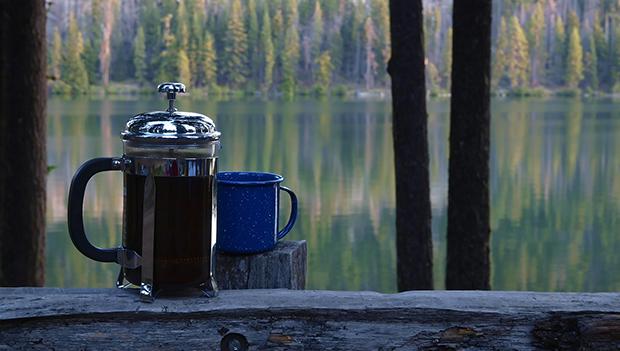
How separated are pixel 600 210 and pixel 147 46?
75145 millimetres

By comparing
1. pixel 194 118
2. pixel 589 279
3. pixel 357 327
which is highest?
pixel 194 118

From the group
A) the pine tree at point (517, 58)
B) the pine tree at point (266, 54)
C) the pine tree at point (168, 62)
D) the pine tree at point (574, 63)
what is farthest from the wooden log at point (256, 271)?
the pine tree at point (517, 58)

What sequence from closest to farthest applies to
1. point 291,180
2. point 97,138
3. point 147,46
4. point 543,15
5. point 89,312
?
point 89,312 < point 291,180 < point 97,138 < point 147,46 < point 543,15

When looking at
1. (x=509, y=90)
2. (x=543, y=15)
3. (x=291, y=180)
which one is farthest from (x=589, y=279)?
(x=543, y=15)

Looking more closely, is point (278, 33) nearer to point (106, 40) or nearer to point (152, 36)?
point (152, 36)

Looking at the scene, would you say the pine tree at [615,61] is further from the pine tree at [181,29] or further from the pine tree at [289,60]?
the pine tree at [181,29]

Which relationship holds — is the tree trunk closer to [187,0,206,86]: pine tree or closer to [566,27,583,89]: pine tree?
[187,0,206,86]: pine tree

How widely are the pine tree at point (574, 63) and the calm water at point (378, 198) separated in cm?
4866

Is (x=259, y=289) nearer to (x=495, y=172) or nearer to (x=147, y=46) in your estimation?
(x=495, y=172)

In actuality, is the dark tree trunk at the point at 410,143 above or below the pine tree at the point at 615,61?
below

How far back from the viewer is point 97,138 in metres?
32.9

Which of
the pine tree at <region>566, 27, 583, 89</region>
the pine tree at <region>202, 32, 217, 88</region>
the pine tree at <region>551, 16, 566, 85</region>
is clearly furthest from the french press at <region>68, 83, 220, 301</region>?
the pine tree at <region>551, 16, 566, 85</region>

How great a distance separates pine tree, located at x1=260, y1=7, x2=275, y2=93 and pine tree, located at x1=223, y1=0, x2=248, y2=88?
5.30 feet

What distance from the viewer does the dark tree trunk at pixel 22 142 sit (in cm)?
549
